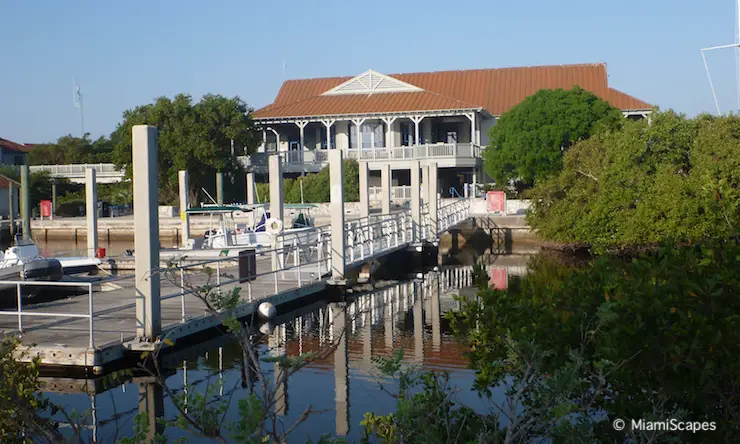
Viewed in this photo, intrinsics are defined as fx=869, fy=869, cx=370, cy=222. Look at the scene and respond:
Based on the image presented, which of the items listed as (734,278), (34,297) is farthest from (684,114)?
(734,278)

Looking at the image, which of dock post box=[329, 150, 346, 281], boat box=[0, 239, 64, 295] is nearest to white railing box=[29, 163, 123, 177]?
boat box=[0, 239, 64, 295]

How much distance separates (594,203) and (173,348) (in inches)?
752

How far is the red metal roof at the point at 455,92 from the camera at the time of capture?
48219 mm

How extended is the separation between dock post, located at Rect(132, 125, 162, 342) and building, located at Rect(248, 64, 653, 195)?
3402cm

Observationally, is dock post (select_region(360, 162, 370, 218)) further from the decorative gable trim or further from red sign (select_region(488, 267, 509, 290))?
the decorative gable trim

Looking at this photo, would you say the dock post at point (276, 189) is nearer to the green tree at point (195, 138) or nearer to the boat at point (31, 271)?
the boat at point (31, 271)

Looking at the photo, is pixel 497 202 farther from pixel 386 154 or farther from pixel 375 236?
pixel 375 236

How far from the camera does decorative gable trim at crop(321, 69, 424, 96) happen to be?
166 ft

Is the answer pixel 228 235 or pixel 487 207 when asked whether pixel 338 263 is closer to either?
pixel 228 235

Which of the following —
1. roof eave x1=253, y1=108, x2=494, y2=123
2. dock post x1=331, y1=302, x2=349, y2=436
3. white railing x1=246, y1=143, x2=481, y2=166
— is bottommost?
dock post x1=331, y1=302, x2=349, y2=436

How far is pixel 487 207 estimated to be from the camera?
3894 cm

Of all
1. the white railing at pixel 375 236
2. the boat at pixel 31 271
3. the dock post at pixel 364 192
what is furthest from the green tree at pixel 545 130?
the boat at pixel 31 271

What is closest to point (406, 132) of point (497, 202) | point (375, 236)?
point (497, 202)

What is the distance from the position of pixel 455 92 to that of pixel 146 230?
43181mm
